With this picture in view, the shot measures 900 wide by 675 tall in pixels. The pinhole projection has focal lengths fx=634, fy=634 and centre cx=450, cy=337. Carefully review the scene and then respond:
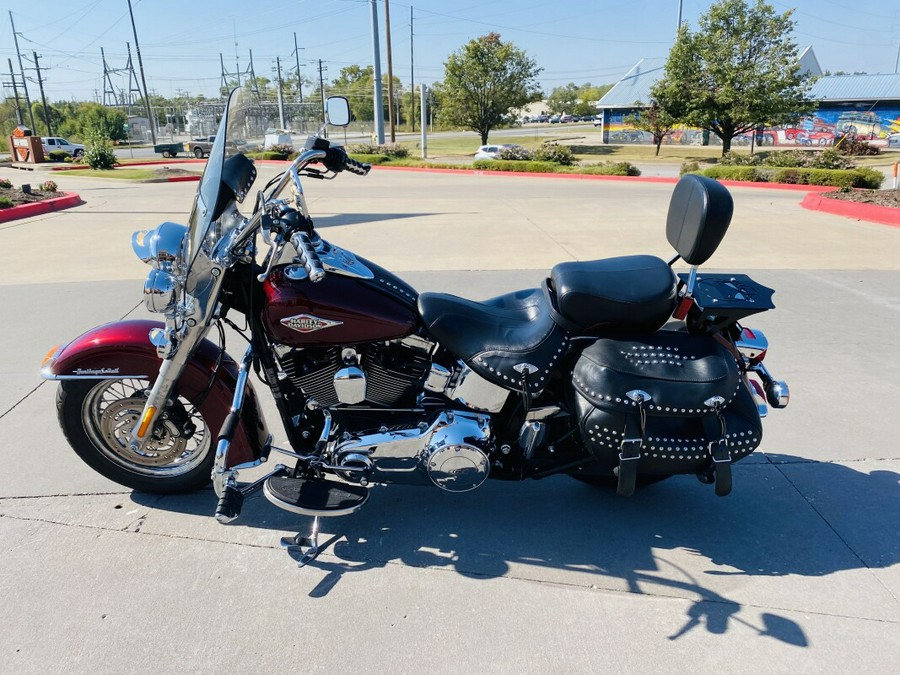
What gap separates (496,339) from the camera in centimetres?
246

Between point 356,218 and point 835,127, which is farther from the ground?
point 835,127

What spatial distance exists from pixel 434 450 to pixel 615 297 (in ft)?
2.97

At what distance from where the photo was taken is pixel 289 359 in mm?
2506

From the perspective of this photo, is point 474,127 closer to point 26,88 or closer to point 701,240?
point 26,88

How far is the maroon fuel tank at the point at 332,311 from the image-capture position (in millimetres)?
2354

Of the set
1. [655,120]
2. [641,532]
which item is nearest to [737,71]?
[655,120]

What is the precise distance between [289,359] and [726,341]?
5.72ft

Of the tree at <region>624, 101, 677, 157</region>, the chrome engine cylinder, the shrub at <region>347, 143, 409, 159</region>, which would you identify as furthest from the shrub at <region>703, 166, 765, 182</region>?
the chrome engine cylinder

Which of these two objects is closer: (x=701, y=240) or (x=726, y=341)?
(x=701, y=240)

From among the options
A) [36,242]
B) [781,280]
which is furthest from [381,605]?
[36,242]

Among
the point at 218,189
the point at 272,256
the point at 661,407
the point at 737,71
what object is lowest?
the point at 661,407

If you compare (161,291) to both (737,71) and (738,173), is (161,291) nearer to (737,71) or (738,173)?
(738,173)

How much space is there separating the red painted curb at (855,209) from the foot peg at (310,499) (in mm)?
11204

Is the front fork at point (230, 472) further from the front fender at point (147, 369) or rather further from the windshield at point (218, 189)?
the windshield at point (218, 189)
